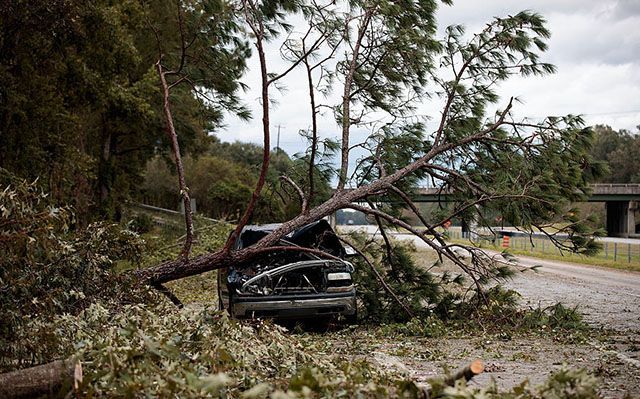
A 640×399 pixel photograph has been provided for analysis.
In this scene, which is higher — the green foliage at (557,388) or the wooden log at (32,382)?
the green foliage at (557,388)

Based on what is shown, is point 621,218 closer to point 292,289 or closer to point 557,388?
point 292,289

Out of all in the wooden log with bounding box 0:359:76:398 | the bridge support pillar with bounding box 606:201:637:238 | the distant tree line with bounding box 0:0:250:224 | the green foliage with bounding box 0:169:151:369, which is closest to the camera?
the wooden log with bounding box 0:359:76:398

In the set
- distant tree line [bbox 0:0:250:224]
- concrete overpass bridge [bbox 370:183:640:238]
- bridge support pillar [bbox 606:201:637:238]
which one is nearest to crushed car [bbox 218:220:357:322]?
distant tree line [bbox 0:0:250:224]

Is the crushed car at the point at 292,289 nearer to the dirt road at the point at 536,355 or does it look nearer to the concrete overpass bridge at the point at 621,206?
the dirt road at the point at 536,355

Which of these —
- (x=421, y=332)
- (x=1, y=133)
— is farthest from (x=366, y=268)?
(x=1, y=133)

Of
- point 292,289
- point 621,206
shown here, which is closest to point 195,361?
point 292,289

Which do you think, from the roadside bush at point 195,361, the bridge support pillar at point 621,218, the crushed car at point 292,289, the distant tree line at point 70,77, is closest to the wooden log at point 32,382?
the roadside bush at point 195,361

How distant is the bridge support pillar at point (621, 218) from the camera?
51.1m

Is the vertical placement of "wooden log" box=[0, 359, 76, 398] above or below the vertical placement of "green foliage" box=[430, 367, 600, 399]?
below

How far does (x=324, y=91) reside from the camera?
1233cm

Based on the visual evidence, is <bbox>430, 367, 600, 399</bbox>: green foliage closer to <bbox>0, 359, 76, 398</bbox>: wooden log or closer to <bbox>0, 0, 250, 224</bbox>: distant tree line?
<bbox>0, 359, 76, 398</bbox>: wooden log

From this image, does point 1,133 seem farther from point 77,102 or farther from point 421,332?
point 421,332

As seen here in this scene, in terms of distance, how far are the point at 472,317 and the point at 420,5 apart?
5.12 meters

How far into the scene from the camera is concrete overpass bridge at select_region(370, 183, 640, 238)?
144ft
